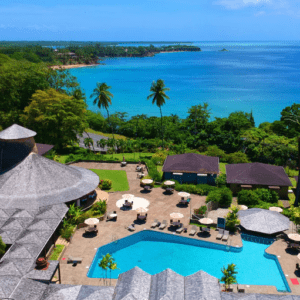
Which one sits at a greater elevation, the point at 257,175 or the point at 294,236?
the point at 294,236

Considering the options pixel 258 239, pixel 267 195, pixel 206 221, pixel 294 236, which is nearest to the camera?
pixel 294 236

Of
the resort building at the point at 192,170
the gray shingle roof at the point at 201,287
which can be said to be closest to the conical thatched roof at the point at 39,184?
the resort building at the point at 192,170

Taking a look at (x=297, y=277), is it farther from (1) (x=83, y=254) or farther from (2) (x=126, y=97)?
(2) (x=126, y=97)

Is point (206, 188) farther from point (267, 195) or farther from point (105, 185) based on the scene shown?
point (105, 185)

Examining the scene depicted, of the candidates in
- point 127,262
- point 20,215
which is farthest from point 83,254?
point 20,215

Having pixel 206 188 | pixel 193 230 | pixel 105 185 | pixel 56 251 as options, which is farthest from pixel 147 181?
pixel 56 251

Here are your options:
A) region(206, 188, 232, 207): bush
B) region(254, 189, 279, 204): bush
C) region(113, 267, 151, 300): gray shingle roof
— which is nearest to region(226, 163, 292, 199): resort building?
region(254, 189, 279, 204): bush

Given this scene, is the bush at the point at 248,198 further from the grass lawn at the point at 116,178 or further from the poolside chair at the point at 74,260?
the poolside chair at the point at 74,260
